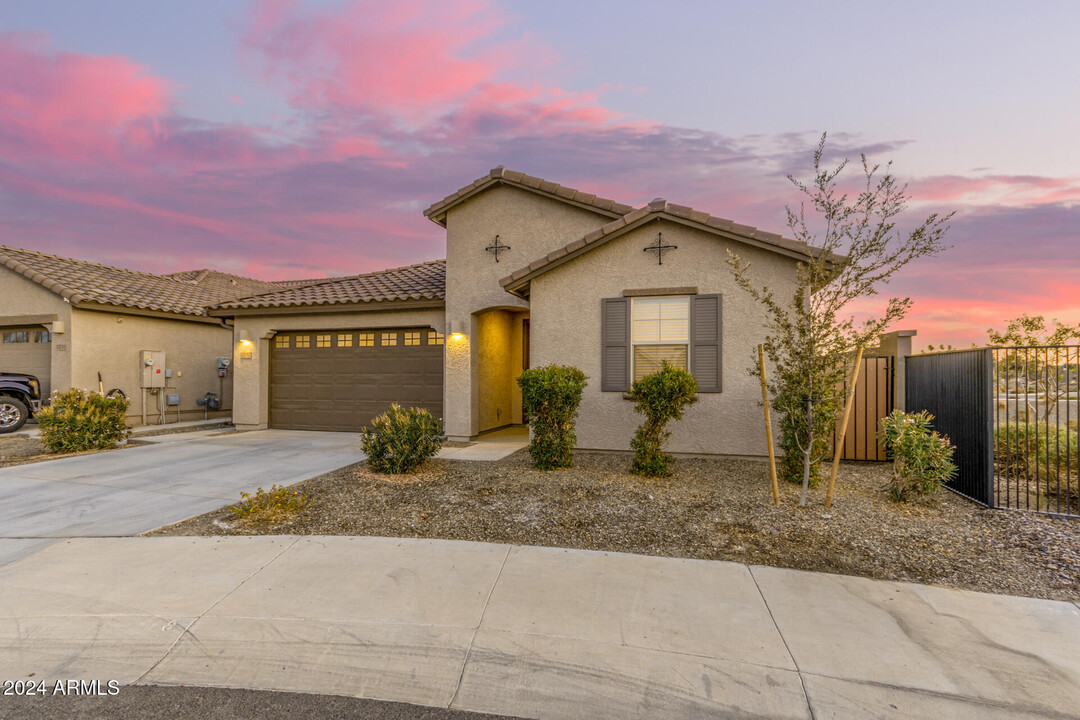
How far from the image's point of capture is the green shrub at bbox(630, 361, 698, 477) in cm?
676

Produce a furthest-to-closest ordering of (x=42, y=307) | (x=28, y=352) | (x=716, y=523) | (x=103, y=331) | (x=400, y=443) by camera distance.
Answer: (x=28, y=352) → (x=103, y=331) → (x=42, y=307) → (x=400, y=443) → (x=716, y=523)

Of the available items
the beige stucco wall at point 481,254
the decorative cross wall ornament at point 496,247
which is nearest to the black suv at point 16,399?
the beige stucco wall at point 481,254

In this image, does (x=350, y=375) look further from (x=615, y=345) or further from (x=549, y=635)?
(x=549, y=635)

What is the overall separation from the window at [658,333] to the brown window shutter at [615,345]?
13 cm

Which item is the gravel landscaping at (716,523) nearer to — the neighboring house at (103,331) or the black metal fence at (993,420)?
the black metal fence at (993,420)

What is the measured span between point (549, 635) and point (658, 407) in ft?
13.5

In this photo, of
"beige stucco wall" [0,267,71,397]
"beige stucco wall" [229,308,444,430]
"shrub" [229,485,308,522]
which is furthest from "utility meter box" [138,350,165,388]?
"shrub" [229,485,308,522]

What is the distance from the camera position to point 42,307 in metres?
12.9

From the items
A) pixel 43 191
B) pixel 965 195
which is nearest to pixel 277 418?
pixel 43 191

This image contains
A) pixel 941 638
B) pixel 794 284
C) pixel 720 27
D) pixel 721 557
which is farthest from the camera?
pixel 720 27

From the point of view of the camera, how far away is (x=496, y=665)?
2.84 meters

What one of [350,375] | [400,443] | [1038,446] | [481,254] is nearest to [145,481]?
[400,443]

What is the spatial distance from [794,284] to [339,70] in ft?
32.0

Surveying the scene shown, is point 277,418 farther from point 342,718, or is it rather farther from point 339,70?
point 342,718
